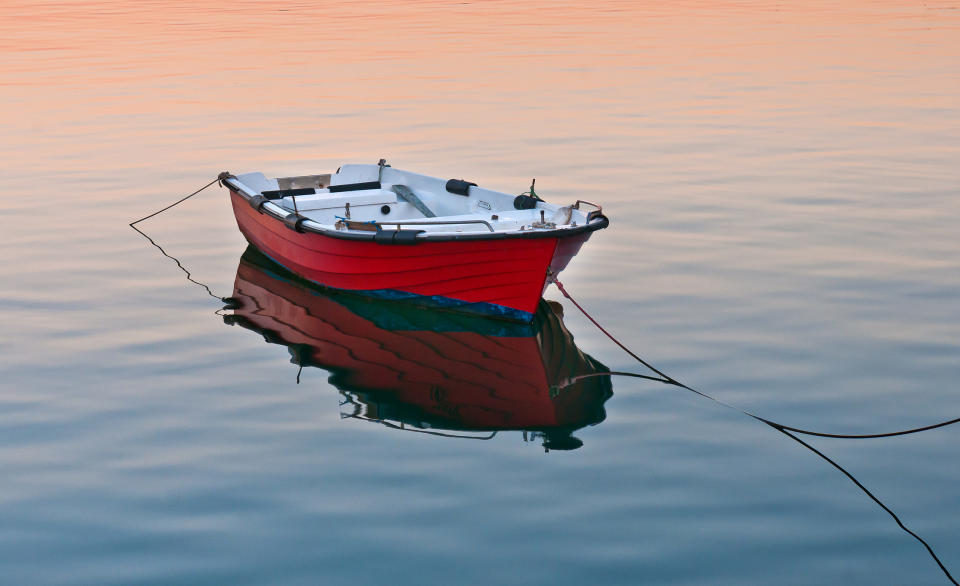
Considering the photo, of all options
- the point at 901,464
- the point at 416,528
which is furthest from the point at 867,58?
the point at 416,528

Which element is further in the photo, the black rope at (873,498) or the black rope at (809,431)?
the black rope at (809,431)

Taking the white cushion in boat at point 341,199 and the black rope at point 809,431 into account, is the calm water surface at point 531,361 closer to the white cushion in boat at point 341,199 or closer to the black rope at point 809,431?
the black rope at point 809,431

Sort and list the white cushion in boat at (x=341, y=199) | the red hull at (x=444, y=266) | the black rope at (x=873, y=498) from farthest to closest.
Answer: the white cushion in boat at (x=341, y=199), the red hull at (x=444, y=266), the black rope at (x=873, y=498)

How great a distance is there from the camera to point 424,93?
2738 centimetres

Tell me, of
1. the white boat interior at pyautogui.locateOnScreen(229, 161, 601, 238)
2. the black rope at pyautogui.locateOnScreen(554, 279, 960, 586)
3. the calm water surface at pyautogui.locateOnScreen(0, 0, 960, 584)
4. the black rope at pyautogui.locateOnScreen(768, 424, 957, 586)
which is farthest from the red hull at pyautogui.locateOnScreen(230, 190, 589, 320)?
the black rope at pyautogui.locateOnScreen(768, 424, 957, 586)

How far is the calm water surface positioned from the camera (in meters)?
7.12

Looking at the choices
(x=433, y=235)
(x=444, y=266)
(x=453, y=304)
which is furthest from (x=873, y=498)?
(x=453, y=304)

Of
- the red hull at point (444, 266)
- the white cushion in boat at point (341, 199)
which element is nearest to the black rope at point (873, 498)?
the red hull at point (444, 266)

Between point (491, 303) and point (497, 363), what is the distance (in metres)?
1.27

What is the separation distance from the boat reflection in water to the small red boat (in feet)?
0.91

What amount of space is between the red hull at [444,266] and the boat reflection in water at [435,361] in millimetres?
263

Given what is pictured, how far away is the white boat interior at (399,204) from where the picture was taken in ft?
39.0

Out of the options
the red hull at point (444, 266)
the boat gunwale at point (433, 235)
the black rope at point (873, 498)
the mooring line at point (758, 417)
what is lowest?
the black rope at point (873, 498)

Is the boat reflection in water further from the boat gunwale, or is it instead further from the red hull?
the boat gunwale
